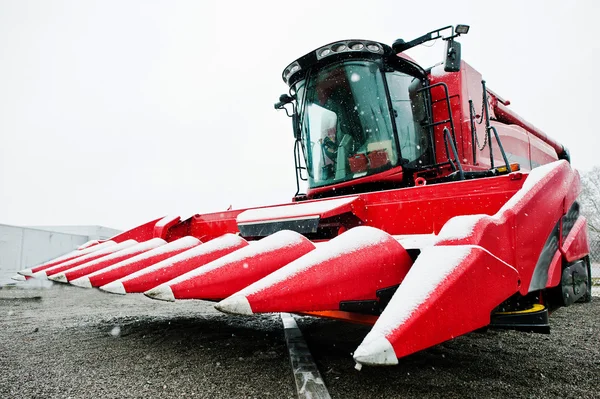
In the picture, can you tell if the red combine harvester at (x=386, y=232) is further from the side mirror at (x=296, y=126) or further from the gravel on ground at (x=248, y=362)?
the gravel on ground at (x=248, y=362)

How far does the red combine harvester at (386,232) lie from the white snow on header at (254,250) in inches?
0.4

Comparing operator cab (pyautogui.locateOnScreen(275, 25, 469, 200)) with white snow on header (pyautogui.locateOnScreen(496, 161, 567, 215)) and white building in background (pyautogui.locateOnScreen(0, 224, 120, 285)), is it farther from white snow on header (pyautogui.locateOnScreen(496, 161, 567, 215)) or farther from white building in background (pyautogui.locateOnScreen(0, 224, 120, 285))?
white building in background (pyautogui.locateOnScreen(0, 224, 120, 285))

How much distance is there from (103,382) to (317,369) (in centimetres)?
112

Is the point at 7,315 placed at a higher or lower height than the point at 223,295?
lower

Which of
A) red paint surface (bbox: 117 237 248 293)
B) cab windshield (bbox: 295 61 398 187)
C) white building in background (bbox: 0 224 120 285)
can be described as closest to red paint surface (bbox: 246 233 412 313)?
red paint surface (bbox: 117 237 248 293)

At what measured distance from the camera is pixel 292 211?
282cm

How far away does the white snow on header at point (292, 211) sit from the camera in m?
2.62

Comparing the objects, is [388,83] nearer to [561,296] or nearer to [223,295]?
[561,296]

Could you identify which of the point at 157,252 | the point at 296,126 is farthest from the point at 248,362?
the point at 296,126

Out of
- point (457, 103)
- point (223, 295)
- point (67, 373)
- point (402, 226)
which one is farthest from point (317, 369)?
point (457, 103)

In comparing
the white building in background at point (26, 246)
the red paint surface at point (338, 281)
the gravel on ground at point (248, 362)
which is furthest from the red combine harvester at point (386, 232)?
the white building in background at point (26, 246)

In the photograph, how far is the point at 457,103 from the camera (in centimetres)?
397

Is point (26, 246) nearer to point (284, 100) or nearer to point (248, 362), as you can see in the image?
point (284, 100)

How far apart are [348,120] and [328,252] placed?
221cm
